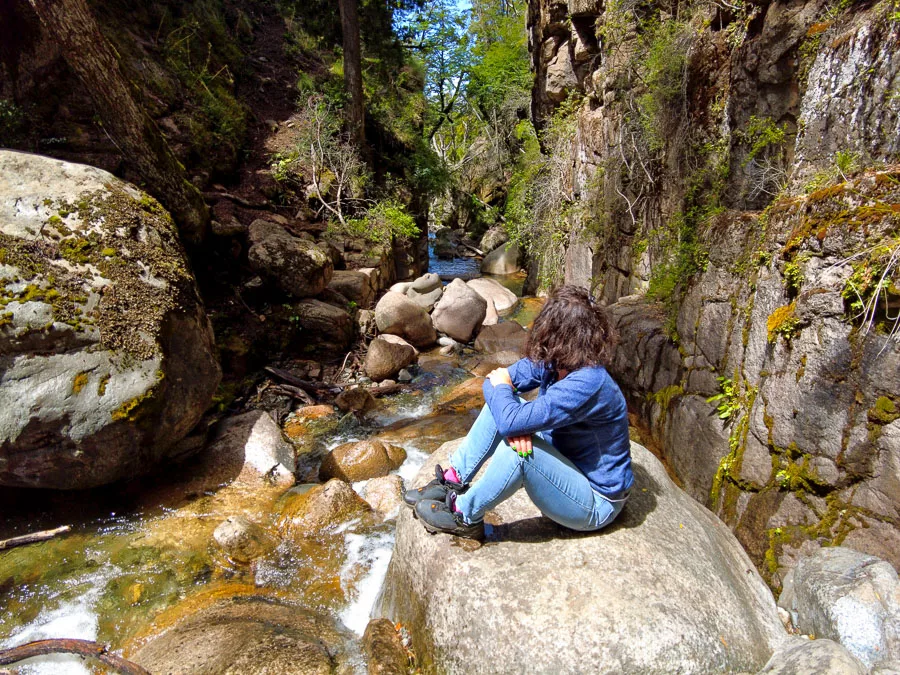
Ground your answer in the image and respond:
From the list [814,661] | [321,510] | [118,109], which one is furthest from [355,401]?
[814,661]

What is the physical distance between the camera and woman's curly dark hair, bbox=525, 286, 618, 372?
219cm

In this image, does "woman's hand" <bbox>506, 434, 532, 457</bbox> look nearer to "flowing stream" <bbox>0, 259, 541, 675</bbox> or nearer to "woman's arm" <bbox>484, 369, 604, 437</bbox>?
"woman's arm" <bbox>484, 369, 604, 437</bbox>

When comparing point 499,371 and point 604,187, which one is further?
point 604,187

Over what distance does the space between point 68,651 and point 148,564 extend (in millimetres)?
1117

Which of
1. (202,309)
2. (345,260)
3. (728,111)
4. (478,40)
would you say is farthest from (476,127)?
(202,309)

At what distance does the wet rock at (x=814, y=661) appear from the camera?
5.96 feet

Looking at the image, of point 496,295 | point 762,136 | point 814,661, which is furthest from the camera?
point 496,295

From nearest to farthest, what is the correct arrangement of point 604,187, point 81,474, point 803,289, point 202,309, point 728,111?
→ point 803,289 < point 81,474 < point 202,309 < point 728,111 < point 604,187

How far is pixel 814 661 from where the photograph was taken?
74.9 inches

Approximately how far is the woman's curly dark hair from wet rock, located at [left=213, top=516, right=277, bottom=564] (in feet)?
9.30

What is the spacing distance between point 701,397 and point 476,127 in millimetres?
18976

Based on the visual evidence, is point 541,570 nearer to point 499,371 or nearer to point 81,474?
point 499,371

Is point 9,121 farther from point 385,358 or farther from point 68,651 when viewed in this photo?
point 68,651

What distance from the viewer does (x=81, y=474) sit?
3.78 metres
